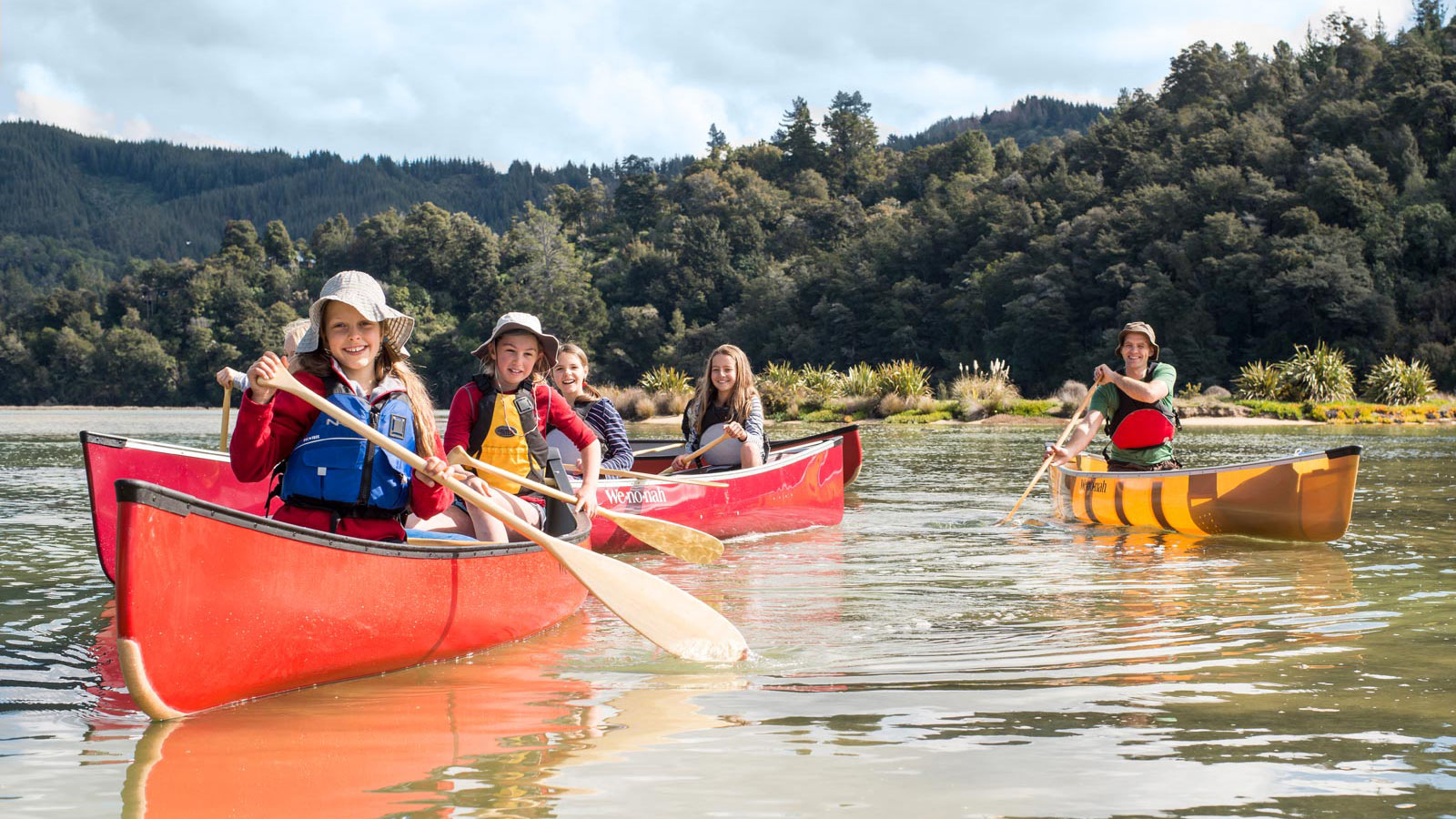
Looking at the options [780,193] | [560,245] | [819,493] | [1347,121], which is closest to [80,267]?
[560,245]

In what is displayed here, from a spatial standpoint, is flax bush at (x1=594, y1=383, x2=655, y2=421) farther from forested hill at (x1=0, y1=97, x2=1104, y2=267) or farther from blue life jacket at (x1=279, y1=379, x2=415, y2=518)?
forested hill at (x1=0, y1=97, x2=1104, y2=267)

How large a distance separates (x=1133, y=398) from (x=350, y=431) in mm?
5784

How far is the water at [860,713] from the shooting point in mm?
2891

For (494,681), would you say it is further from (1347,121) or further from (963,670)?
(1347,121)

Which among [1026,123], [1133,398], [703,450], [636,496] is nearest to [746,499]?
[703,450]

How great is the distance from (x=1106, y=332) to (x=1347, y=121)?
12.3 metres

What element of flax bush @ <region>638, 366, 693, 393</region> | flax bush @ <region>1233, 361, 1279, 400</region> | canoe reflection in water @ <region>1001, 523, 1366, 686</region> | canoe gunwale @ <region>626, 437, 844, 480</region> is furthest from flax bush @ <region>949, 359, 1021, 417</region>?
canoe reflection in water @ <region>1001, 523, 1366, 686</region>

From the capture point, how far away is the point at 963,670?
4172 mm

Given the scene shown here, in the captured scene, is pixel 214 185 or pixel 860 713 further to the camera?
pixel 214 185

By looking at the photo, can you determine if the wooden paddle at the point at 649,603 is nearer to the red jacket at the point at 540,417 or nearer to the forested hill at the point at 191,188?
the red jacket at the point at 540,417

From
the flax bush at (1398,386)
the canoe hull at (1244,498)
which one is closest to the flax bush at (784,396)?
the flax bush at (1398,386)

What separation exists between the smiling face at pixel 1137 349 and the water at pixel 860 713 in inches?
72.1

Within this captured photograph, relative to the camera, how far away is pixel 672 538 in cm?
564

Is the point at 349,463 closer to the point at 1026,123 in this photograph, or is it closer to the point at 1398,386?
the point at 1398,386
